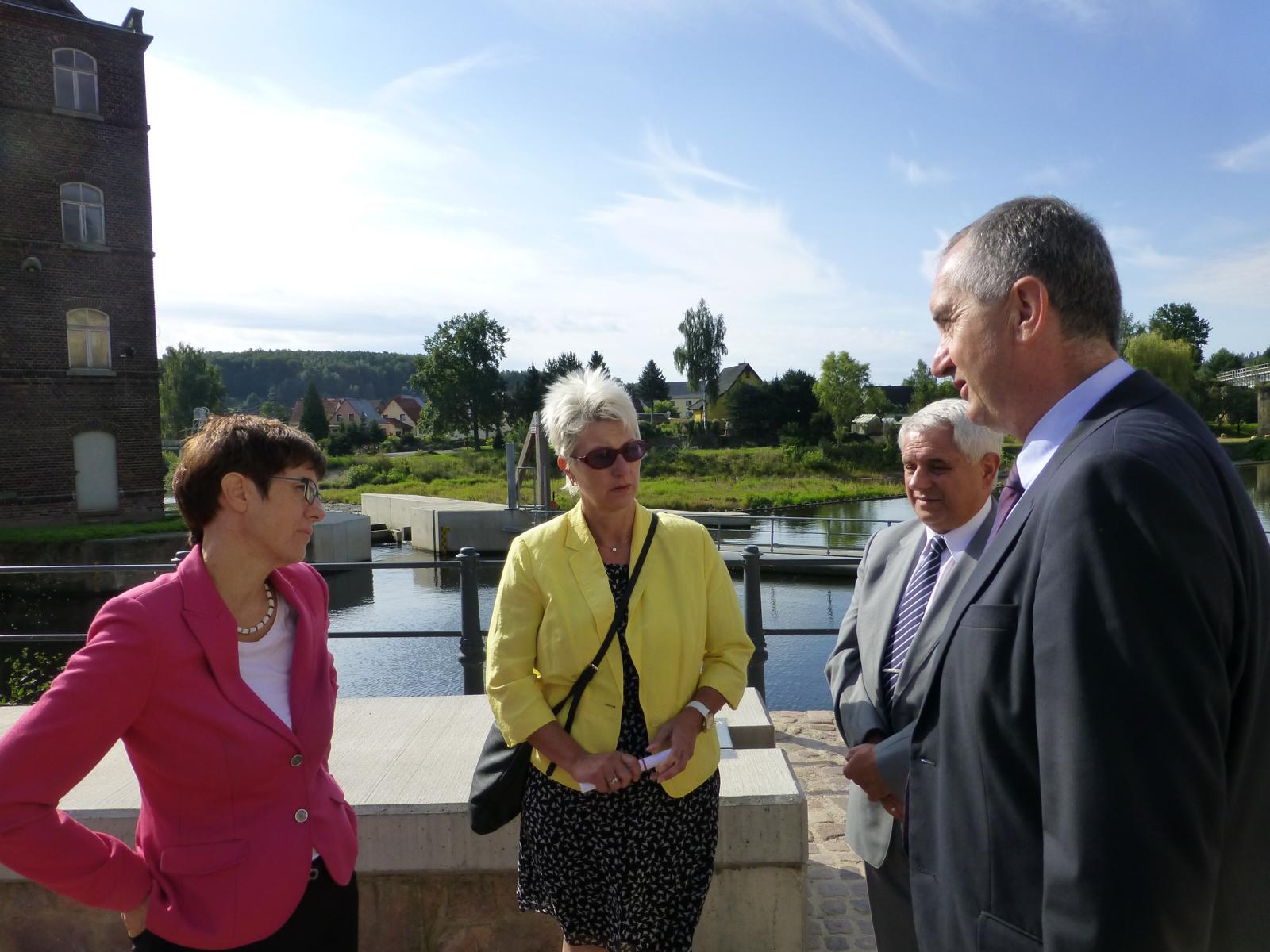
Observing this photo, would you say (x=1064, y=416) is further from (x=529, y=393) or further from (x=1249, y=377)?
(x=1249, y=377)

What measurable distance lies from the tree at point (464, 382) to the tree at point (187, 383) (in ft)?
53.9

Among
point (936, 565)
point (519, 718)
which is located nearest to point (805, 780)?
point (936, 565)

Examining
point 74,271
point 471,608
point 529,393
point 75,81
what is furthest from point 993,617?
point 529,393

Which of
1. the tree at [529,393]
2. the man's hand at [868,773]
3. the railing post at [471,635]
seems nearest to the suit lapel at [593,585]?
the man's hand at [868,773]

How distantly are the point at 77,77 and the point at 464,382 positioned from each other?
5336 cm

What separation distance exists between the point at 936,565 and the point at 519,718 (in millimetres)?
1243

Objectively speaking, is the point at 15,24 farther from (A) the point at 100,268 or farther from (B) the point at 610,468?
(B) the point at 610,468

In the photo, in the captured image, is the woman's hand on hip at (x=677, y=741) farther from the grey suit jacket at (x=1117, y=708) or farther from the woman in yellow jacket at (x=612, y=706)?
the grey suit jacket at (x=1117, y=708)

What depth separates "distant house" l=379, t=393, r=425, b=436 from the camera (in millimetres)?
115238

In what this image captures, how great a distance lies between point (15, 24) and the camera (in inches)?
859

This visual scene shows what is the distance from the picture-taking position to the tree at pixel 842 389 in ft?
195

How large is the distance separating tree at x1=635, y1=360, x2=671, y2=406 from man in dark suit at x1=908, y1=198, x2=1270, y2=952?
3392 inches

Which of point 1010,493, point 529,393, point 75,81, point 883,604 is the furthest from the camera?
point 529,393

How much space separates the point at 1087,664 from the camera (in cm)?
117
